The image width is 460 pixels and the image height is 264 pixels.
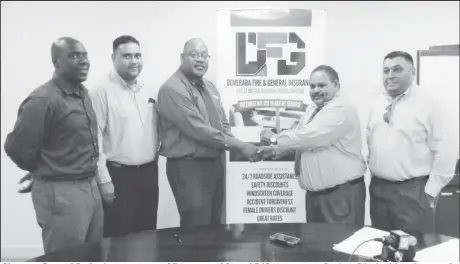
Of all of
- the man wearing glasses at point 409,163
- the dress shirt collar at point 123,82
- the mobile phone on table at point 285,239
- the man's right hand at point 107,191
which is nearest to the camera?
the mobile phone on table at point 285,239

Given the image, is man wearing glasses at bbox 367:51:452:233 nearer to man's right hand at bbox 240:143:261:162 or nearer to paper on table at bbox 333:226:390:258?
man's right hand at bbox 240:143:261:162

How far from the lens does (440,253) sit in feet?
6.05

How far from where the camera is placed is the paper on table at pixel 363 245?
1830 millimetres

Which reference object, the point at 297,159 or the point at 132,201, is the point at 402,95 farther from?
the point at 132,201

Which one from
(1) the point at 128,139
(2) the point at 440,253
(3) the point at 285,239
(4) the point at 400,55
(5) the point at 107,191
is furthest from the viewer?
(4) the point at 400,55

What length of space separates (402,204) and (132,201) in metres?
1.84

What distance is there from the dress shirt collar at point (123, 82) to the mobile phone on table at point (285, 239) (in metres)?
1.65

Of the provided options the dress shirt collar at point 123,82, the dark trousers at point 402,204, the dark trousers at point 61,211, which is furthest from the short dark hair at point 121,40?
the dark trousers at point 402,204

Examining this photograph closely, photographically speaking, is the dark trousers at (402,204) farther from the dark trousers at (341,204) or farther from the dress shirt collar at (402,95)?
the dress shirt collar at (402,95)

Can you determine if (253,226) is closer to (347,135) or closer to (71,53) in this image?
(347,135)

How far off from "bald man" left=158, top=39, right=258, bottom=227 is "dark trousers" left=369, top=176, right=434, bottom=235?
0.94 m

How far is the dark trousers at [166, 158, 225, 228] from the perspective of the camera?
3.21 metres

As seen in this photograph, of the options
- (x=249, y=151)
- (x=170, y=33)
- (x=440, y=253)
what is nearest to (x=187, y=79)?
(x=170, y=33)

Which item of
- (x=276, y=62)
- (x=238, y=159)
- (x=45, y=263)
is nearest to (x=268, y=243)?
(x=45, y=263)
